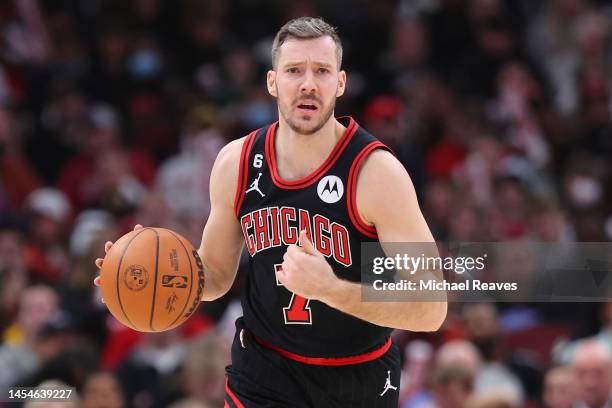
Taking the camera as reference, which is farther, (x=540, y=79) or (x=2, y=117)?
(x=540, y=79)

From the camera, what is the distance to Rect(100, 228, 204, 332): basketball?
5.48 metres

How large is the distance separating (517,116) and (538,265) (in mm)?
5299

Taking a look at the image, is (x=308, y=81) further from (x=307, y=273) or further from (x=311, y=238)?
(x=307, y=273)

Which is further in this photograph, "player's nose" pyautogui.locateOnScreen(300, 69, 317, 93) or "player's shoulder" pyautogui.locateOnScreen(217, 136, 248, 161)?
"player's shoulder" pyautogui.locateOnScreen(217, 136, 248, 161)

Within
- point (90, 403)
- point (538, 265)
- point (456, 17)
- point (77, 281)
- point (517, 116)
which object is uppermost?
point (456, 17)

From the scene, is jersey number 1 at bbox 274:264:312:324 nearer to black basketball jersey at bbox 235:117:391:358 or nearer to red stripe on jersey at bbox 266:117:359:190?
black basketball jersey at bbox 235:117:391:358

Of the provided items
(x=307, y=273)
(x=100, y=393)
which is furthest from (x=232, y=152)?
(x=100, y=393)

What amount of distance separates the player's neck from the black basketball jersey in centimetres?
5

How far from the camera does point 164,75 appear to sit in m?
13.1

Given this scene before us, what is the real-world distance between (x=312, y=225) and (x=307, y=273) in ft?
1.94

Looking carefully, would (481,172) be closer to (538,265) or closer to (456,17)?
(456,17)

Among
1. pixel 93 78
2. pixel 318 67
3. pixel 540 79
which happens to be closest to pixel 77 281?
pixel 93 78

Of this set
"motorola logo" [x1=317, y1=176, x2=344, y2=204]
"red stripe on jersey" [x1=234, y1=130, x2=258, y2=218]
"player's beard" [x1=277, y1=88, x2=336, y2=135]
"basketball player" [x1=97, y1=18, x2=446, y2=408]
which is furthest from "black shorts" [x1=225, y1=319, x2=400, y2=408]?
Answer: "player's beard" [x1=277, y1=88, x2=336, y2=135]

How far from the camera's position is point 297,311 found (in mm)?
5496
